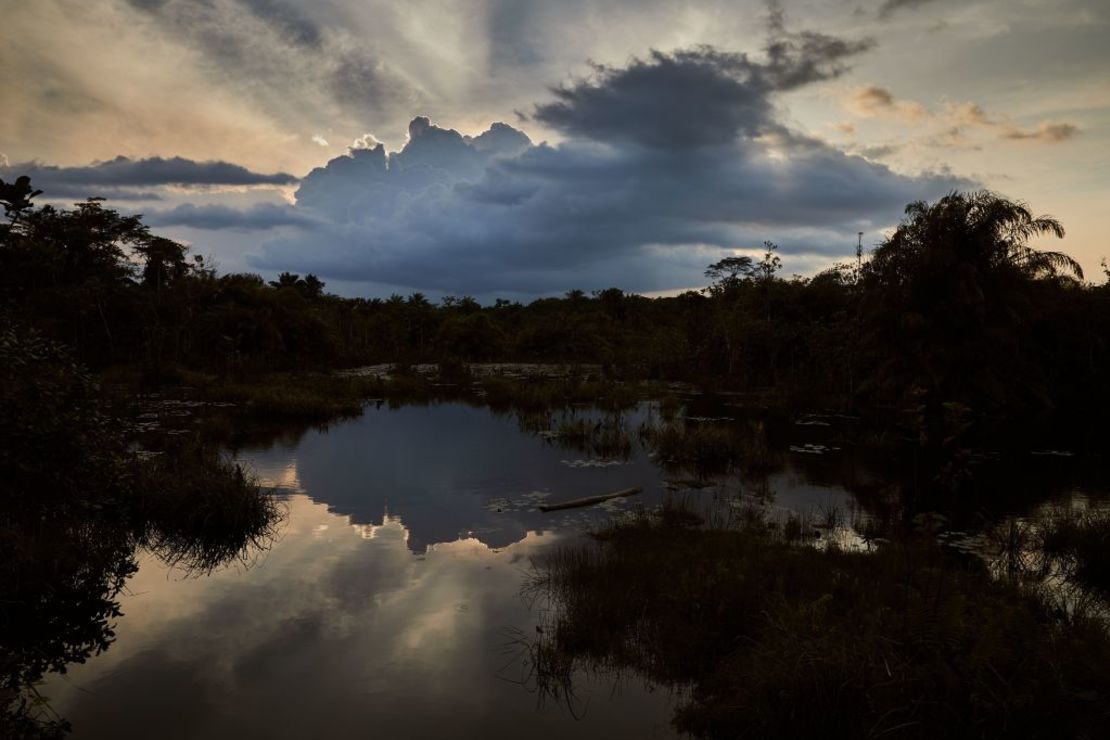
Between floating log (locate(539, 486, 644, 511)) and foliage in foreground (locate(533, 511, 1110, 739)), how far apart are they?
3.16 meters

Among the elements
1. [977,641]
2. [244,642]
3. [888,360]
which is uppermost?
[888,360]

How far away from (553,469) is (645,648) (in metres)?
10.2

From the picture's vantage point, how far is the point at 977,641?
5.40 meters

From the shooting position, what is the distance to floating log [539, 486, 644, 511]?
13305 millimetres

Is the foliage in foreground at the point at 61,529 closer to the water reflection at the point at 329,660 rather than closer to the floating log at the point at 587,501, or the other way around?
the water reflection at the point at 329,660

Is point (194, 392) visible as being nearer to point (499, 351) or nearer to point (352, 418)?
point (352, 418)

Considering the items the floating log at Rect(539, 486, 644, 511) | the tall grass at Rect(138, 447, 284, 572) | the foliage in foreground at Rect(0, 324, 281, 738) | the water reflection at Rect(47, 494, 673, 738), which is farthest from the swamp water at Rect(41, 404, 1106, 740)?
the tall grass at Rect(138, 447, 284, 572)

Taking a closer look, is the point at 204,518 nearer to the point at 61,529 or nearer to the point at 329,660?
the point at 61,529

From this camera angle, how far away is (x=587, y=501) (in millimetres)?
13602

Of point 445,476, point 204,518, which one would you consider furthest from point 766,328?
point 204,518

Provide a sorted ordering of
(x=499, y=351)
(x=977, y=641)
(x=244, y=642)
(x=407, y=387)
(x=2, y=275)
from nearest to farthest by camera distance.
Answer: (x=977, y=641), (x=244, y=642), (x=2, y=275), (x=407, y=387), (x=499, y=351)

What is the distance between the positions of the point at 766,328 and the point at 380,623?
114ft

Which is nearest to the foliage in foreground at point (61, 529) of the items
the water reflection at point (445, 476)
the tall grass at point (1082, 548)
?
the water reflection at point (445, 476)

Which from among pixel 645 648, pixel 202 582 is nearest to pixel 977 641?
pixel 645 648
